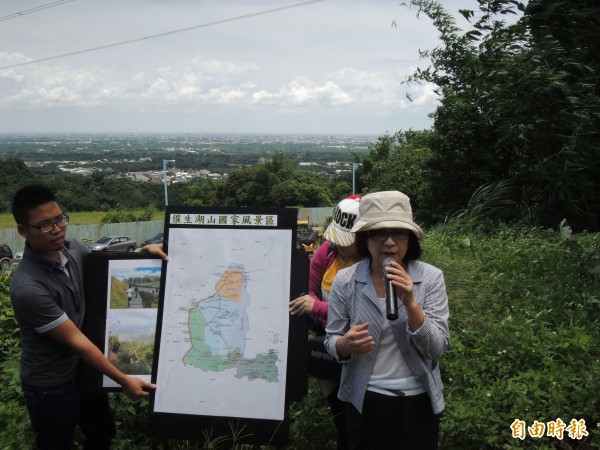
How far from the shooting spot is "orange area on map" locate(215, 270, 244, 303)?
10.4 feet

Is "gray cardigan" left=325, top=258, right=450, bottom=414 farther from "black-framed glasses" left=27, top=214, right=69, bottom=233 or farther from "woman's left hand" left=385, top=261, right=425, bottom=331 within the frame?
"black-framed glasses" left=27, top=214, right=69, bottom=233

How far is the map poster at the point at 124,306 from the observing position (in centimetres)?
326

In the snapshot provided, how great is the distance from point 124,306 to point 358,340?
1.49 metres

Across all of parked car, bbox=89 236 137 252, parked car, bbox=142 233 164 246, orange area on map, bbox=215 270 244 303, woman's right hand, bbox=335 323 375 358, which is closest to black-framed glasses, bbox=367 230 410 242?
woman's right hand, bbox=335 323 375 358

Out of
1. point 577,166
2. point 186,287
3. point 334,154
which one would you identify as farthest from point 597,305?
point 334,154

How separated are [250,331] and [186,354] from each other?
0.35 metres

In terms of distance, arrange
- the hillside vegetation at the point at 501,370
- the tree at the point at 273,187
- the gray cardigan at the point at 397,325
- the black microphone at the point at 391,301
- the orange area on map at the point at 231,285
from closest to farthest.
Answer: the black microphone at the point at 391,301 → the gray cardigan at the point at 397,325 → the orange area on map at the point at 231,285 → the hillside vegetation at the point at 501,370 → the tree at the point at 273,187

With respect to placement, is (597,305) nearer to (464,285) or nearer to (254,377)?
(464,285)

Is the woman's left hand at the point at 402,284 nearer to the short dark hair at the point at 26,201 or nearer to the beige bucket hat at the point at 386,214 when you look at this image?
the beige bucket hat at the point at 386,214

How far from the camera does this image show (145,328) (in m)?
3.29

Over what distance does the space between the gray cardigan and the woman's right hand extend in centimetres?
12

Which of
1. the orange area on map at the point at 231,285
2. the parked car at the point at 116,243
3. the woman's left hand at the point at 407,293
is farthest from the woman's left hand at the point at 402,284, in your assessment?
the parked car at the point at 116,243

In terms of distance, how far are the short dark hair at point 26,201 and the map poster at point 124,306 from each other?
46cm

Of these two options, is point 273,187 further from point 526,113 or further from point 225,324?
point 225,324
